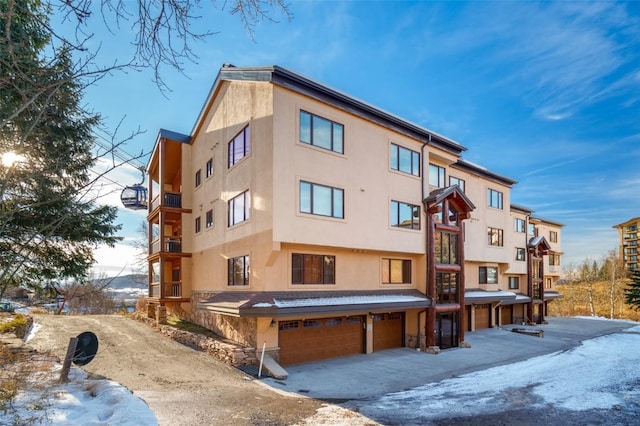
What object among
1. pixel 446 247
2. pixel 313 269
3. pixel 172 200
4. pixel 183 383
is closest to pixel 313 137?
pixel 313 269

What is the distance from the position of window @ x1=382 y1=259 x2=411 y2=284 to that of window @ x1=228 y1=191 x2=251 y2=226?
711cm

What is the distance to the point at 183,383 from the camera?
37.7ft

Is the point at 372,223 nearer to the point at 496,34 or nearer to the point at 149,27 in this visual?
the point at 496,34

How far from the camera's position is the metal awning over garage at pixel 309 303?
13.3 meters

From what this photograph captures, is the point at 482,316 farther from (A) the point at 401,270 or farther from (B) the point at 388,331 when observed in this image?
(A) the point at 401,270

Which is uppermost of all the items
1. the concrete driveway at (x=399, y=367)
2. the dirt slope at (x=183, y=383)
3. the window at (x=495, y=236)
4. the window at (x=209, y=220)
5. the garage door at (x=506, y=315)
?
the window at (x=209, y=220)

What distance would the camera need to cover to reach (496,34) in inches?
588

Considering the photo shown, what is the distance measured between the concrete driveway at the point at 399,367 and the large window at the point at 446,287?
2.57 metres

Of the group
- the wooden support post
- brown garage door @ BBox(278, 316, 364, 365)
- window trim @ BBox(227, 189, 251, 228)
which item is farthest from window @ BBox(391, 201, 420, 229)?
the wooden support post

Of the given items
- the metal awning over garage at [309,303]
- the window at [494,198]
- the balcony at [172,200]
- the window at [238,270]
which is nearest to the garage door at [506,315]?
the window at [494,198]

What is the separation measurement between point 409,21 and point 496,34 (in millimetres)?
8609

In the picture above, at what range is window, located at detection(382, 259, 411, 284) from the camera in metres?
18.6

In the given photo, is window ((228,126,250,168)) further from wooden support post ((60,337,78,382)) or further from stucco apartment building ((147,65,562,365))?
wooden support post ((60,337,78,382))

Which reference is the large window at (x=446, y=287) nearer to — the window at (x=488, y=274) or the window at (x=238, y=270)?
the window at (x=488, y=274)
